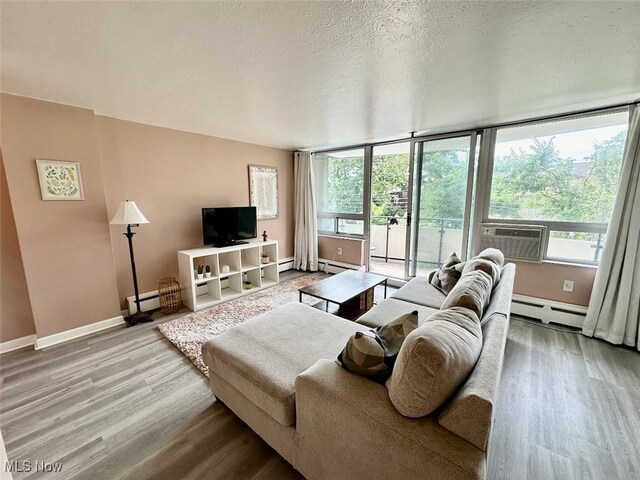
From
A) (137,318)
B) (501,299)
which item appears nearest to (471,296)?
(501,299)

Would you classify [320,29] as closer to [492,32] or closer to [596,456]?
[492,32]

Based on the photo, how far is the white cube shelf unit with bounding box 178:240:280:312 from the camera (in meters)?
3.15

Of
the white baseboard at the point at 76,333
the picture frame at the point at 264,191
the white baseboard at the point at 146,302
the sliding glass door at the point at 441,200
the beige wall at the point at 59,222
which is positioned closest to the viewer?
the beige wall at the point at 59,222

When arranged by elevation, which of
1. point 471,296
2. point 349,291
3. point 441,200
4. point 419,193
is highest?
point 419,193

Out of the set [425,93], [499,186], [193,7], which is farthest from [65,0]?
[499,186]

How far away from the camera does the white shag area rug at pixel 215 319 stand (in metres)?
2.39

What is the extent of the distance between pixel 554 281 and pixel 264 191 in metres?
4.02

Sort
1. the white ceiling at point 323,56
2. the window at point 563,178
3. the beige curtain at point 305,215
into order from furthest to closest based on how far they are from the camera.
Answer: the beige curtain at point 305,215 → the window at point 563,178 → the white ceiling at point 323,56

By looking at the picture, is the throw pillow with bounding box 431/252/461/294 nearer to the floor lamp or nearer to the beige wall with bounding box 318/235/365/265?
the beige wall with bounding box 318/235/365/265

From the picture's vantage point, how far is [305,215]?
186 inches

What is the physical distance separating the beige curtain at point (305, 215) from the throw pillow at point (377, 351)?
11.7ft

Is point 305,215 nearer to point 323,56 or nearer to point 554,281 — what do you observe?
point 323,56

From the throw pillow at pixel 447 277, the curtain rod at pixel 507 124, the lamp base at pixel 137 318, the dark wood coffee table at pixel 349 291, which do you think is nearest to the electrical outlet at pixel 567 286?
the throw pillow at pixel 447 277

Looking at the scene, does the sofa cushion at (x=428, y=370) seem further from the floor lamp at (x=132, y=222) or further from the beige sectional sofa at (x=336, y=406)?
the floor lamp at (x=132, y=222)
